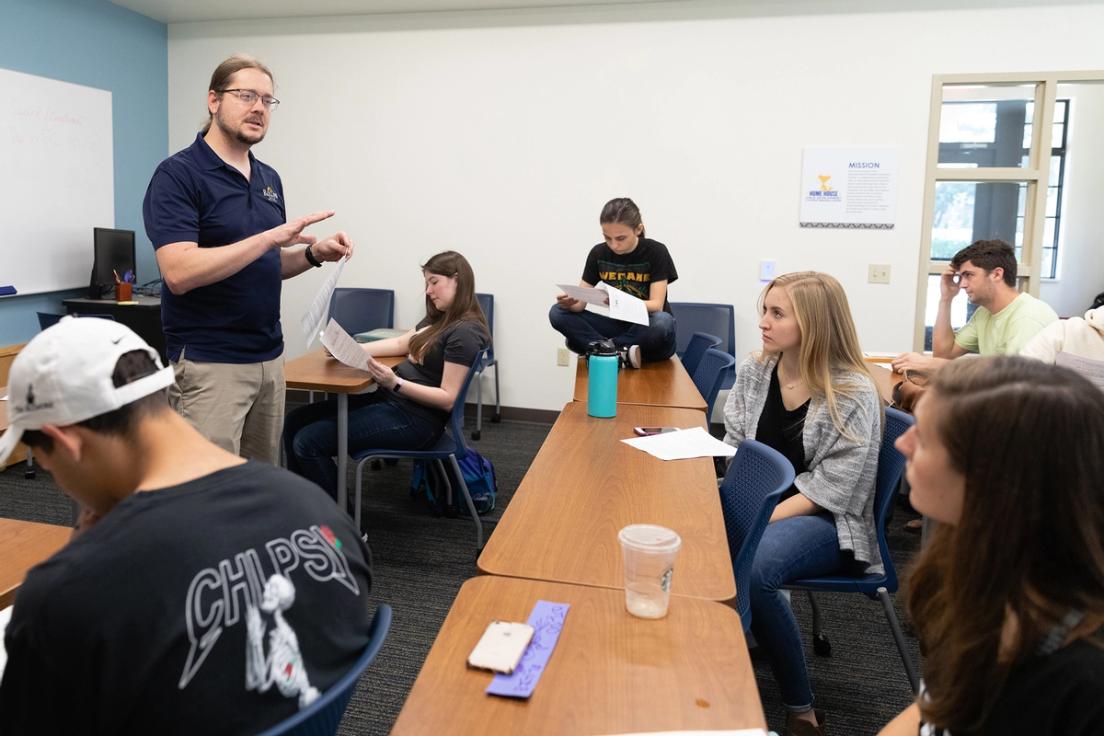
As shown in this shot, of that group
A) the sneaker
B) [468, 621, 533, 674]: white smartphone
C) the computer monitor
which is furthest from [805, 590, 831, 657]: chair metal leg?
the computer monitor

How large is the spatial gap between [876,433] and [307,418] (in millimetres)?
2225

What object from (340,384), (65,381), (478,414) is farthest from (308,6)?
(65,381)

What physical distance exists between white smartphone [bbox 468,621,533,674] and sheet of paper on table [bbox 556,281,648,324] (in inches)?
86.7

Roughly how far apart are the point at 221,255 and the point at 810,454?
164 centimetres

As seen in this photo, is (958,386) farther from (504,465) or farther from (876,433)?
(504,465)

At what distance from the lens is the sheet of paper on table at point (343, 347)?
2.79 m

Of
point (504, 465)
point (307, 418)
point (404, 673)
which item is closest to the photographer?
point (404, 673)

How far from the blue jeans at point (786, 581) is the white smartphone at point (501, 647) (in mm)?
902

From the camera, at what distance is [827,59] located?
185 inches

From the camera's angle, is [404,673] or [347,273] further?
[347,273]

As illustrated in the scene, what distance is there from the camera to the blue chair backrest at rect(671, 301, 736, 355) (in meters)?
4.94

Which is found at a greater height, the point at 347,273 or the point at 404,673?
the point at 347,273

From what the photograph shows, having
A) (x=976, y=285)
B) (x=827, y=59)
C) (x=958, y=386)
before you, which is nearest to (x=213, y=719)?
(x=958, y=386)

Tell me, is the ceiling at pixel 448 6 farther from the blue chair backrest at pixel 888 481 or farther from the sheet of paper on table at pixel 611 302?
the blue chair backrest at pixel 888 481
